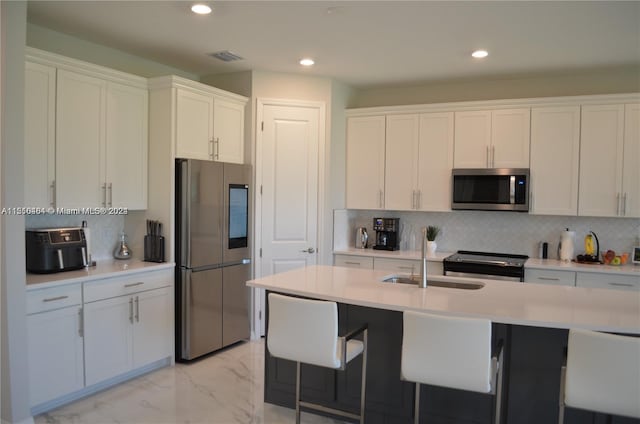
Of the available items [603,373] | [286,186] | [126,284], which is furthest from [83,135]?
[603,373]

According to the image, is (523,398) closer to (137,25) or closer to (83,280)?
(83,280)

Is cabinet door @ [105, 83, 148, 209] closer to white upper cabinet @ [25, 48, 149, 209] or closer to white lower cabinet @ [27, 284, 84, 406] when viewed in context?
white upper cabinet @ [25, 48, 149, 209]

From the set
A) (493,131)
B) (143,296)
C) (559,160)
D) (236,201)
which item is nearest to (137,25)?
(236,201)

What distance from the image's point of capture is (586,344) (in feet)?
6.87

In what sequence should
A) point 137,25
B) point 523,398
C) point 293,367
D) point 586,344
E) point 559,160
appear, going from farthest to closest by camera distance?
point 559,160 → point 137,25 → point 293,367 → point 523,398 → point 586,344

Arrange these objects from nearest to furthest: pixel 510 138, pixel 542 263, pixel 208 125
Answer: pixel 208 125 < pixel 542 263 < pixel 510 138

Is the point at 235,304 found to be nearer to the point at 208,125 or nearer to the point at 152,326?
the point at 152,326

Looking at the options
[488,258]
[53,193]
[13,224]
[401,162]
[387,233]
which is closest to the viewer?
[13,224]

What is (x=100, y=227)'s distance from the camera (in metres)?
4.12

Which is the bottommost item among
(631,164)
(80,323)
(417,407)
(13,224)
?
(417,407)

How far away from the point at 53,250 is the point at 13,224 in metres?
0.56

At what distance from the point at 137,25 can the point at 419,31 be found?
2.06 m

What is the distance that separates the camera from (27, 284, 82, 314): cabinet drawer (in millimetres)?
3037

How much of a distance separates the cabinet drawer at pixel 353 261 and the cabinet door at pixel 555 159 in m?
1.65
